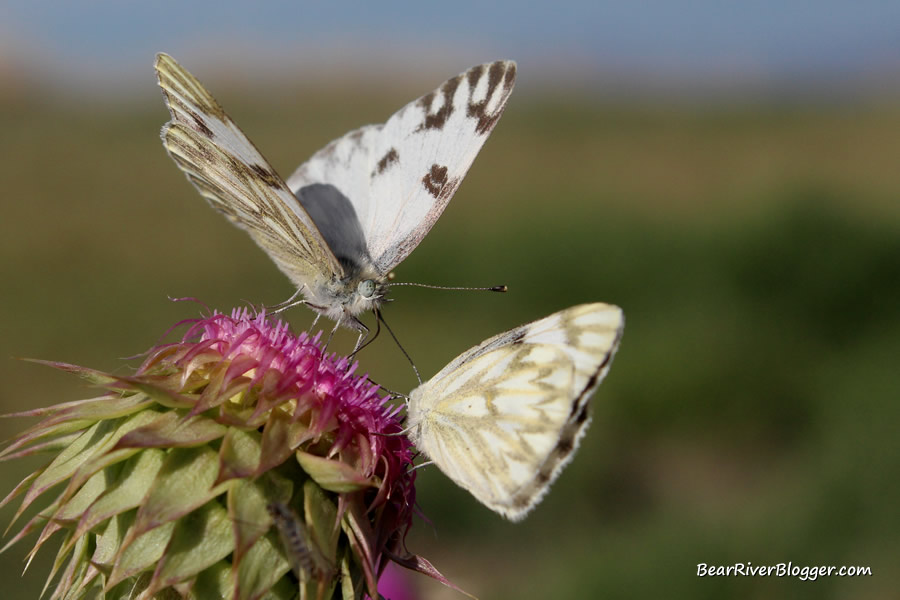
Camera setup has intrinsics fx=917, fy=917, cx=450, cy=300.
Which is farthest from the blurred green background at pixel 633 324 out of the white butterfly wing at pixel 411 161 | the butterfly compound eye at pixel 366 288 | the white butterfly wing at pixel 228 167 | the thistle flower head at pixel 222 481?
the white butterfly wing at pixel 411 161

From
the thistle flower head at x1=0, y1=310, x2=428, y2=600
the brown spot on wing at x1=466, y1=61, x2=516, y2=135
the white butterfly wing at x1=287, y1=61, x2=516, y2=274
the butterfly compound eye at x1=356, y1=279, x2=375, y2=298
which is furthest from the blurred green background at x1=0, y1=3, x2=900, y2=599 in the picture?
the brown spot on wing at x1=466, y1=61, x2=516, y2=135

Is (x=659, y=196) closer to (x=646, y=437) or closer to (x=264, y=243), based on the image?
(x=646, y=437)

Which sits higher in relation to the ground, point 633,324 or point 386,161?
point 386,161

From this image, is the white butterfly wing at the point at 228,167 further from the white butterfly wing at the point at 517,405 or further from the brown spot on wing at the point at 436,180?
the white butterfly wing at the point at 517,405

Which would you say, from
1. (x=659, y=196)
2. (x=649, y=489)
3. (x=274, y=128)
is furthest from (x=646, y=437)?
(x=274, y=128)

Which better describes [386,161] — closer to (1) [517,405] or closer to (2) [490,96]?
(2) [490,96]

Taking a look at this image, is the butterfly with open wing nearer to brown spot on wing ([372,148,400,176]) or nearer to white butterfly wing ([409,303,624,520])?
brown spot on wing ([372,148,400,176])

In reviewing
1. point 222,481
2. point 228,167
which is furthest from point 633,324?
point 222,481
